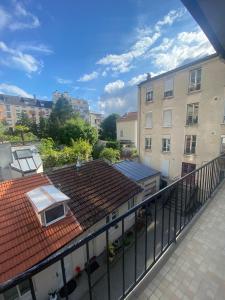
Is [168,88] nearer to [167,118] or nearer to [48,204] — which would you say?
[167,118]

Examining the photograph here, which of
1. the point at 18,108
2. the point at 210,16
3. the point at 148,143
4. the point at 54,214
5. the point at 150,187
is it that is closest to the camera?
the point at 210,16

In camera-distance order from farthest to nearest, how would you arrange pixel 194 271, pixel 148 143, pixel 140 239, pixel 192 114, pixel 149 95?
pixel 148 143 → pixel 149 95 → pixel 192 114 → pixel 140 239 → pixel 194 271

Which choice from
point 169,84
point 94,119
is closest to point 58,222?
point 169,84

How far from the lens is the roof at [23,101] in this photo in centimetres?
3830

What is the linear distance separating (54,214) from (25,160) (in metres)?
7.43

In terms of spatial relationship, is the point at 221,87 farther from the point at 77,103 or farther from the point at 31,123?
the point at 77,103

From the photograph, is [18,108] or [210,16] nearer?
[210,16]

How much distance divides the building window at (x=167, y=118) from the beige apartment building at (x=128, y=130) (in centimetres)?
1161

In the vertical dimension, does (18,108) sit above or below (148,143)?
above

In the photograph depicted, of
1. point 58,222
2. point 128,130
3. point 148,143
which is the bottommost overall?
point 58,222

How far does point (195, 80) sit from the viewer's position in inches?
424

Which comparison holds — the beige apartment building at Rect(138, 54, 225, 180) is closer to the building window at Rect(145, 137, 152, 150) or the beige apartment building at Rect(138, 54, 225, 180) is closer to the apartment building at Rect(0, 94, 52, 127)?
the building window at Rect(145, 137, 152, 150)

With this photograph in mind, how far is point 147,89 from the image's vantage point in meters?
13.7

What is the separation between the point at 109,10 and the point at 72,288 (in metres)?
10.2
